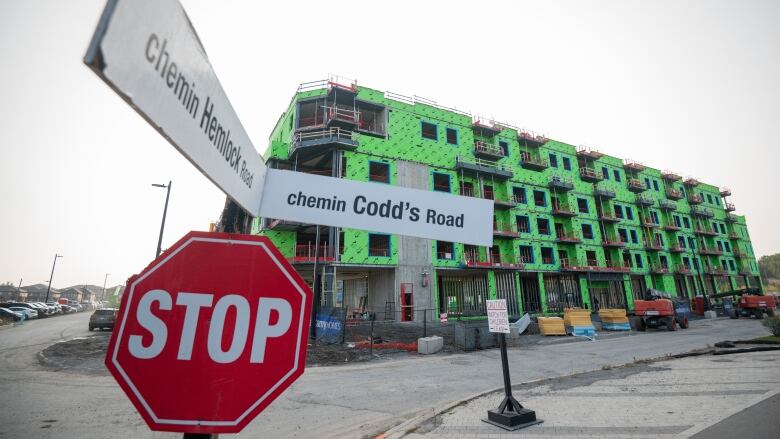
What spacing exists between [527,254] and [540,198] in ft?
22.2

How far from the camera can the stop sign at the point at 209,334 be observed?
1.62 m

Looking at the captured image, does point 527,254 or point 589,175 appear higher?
point 589,175

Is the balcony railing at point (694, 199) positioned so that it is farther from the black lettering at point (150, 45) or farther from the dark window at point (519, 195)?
the black lettering at point (150, 45)

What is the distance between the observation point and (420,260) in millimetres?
23828

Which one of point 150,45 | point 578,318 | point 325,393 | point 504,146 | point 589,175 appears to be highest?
point 504,146

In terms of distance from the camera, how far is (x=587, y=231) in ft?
114

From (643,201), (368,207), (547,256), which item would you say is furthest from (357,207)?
(643,201)

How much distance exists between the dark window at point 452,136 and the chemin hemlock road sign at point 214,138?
26559 mm

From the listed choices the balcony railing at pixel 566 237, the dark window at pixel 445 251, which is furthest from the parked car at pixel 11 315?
the balcony railing at pixel 566 237

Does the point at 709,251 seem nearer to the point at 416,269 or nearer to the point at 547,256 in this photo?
the point at 547,256

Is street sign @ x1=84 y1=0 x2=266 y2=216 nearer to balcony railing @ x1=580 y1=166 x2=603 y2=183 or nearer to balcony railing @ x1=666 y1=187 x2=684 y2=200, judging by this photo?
balcony railing @ x1=580 y1=166 x2=603 y2=183

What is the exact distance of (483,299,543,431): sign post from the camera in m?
4.76

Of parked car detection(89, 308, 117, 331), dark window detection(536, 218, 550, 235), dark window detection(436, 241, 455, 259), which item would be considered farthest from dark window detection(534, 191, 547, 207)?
parked car detection(89, 308, 117, 331)

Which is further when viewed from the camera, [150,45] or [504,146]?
[504,146]
